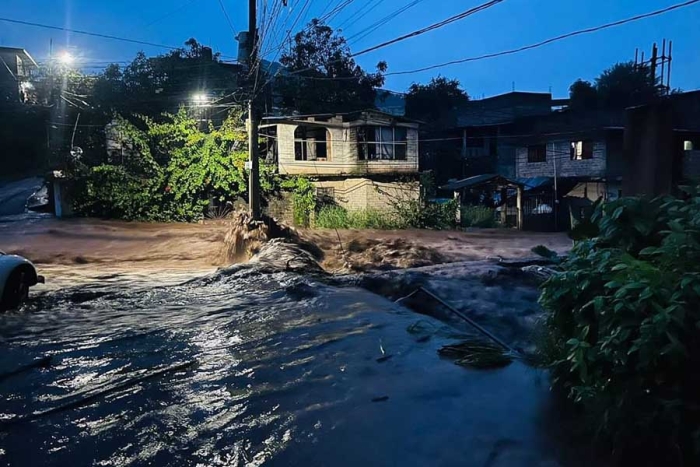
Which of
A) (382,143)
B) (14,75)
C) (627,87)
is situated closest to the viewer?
(382,143)

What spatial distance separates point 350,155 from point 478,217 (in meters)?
8.45

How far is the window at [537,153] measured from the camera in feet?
105

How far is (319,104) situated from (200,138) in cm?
1015

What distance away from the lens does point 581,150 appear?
30.2m

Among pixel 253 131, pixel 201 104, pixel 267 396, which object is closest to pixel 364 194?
pixel 201 104

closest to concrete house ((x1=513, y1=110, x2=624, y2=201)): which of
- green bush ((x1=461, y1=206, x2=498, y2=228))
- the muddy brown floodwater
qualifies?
green bush ((x1=461, y1=206, x2=498, y2=228))

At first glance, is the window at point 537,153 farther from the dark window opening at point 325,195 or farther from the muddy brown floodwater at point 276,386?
the muddy brown floodwater at point 276,386

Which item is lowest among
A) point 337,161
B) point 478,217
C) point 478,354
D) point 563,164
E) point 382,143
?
point 478,217

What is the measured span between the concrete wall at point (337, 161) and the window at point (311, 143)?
25 centimetres

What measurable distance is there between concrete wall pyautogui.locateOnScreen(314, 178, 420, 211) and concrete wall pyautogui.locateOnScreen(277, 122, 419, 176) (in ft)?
1.97

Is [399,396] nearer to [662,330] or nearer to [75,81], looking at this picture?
[662,330]

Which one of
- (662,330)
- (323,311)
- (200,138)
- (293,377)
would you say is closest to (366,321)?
(323,311)

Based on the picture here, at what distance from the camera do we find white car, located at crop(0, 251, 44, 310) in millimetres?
7281

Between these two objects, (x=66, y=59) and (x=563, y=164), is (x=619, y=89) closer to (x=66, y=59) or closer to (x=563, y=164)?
(x=563, y=164)
